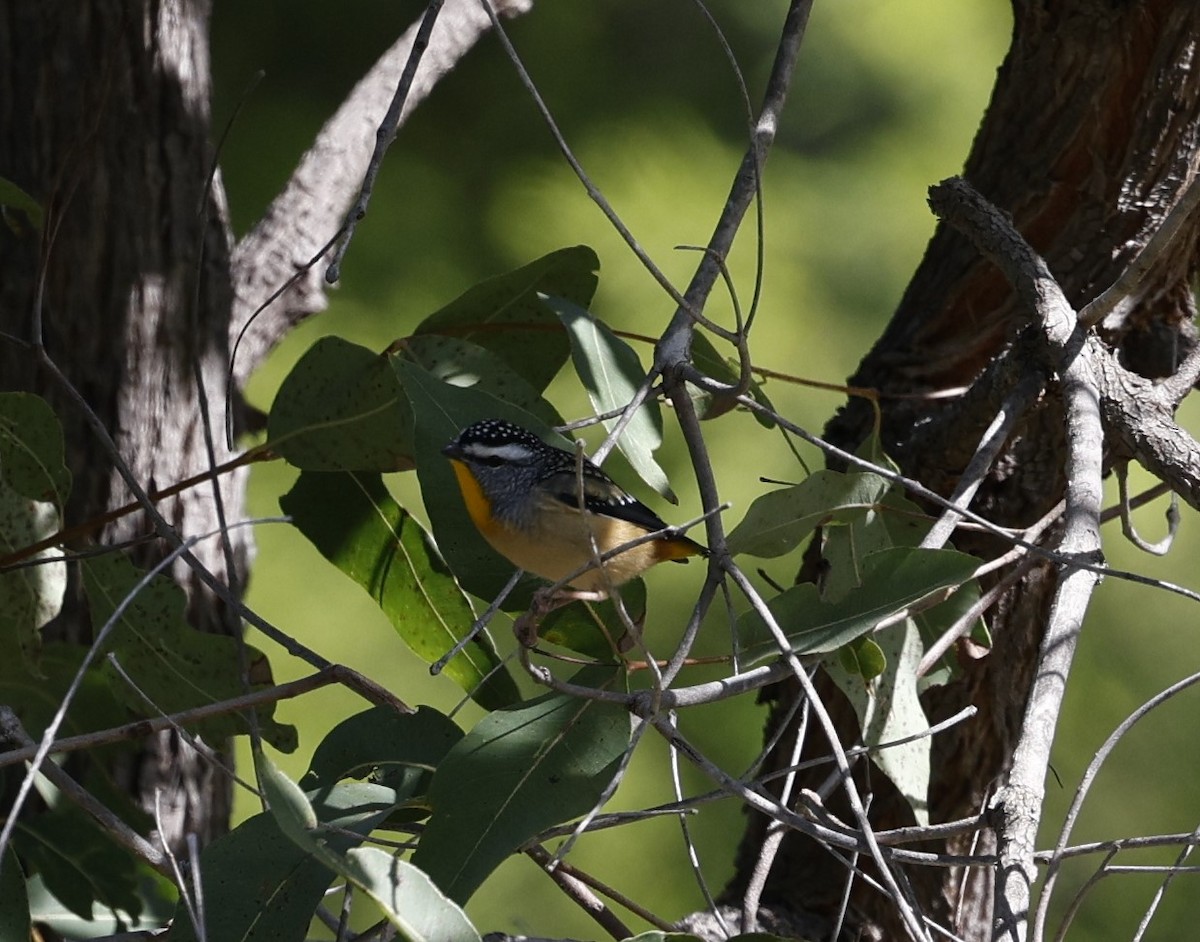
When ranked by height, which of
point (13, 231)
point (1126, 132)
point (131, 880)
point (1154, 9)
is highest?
point (1154, 9)

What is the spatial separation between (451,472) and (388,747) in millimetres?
262

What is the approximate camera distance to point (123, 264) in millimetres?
1627

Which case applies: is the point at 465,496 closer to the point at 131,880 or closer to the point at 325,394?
the point at 325,394

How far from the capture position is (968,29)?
8.34ft

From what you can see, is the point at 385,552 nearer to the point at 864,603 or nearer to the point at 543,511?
the point at 543,511

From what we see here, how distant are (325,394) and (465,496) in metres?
0.19

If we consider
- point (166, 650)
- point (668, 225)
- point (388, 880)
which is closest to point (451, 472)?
point (166, 650)

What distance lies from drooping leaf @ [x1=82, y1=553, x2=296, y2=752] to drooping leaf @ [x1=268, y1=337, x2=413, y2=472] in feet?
0.67

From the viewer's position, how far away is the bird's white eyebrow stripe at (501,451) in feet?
4.11

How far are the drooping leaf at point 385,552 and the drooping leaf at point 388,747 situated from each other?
0.25 m

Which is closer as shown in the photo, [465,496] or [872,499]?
[872,499]

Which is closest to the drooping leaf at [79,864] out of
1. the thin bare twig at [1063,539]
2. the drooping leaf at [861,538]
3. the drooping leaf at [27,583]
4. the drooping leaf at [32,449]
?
the drooping leaf at [27,583]

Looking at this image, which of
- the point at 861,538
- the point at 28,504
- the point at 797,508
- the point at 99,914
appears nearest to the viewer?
the point at 797,508

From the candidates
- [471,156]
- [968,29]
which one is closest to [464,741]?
[471,156]
